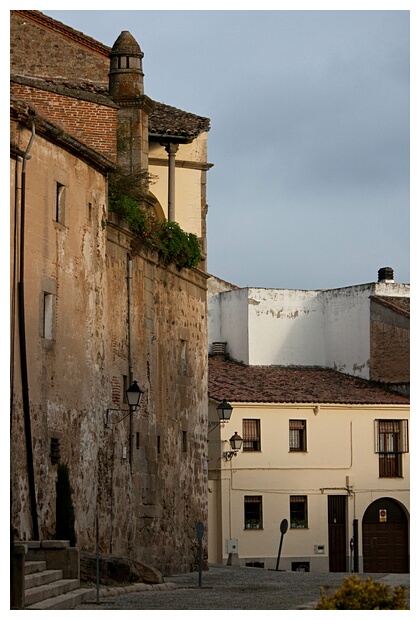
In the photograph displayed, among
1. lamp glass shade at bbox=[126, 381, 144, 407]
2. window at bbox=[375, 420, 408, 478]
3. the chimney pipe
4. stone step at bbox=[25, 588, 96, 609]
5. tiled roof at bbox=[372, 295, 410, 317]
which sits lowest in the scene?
stone step at bbox=[25, 588, 96, 609]

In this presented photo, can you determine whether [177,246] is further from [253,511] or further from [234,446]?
[253,511]

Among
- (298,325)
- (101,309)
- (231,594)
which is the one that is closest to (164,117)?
(101,309)

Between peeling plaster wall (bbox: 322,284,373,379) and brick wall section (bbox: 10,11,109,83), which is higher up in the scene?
brick wall section (bbox: 10,11,109,83)

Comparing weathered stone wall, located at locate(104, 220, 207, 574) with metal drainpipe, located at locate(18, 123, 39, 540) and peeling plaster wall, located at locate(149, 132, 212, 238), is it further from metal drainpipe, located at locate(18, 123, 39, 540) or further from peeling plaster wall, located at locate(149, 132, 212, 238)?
metal drainpipe, located at locate(18, 123, 39, 540)

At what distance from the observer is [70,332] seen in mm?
22547

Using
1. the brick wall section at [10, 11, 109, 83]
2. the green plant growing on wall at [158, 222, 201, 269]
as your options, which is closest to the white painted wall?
the green plant growing on wall at [158, 222, 201, 269]

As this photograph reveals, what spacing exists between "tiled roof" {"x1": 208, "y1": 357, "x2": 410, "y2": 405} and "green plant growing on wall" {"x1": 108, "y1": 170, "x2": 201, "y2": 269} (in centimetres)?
1144

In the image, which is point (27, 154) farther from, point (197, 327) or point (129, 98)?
point (197, 327)

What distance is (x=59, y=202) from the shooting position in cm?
2238

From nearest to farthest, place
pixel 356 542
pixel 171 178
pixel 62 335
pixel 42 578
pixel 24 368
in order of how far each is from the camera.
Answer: pixel 42 578 < pixel 24 368 < pixel 62 335 < pixel 171 178 < pixel 356 542

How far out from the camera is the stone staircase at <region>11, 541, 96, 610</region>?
15.8 metres

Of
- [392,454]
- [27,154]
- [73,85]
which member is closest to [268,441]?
[392,454]

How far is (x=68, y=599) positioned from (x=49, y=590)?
10.3 inches

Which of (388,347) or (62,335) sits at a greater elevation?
(388,347)
